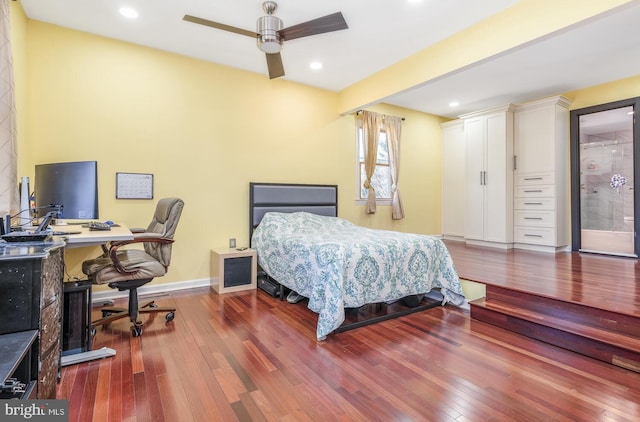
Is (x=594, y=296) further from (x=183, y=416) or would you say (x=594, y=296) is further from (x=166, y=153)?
(x=166, y=153)

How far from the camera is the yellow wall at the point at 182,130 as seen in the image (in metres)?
3.26

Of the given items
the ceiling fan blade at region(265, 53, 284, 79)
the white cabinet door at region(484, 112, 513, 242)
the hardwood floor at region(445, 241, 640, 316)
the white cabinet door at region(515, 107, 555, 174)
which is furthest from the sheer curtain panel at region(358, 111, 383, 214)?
the white cabinet door at region(515, 107, 555, 174)

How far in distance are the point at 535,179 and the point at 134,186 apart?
19.0 feet

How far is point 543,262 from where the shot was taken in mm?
4289

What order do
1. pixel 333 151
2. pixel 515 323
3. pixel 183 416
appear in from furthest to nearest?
1. pixel 333 151
2. pixel 515 323
3. pixel 183 416

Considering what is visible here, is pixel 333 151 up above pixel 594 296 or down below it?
above

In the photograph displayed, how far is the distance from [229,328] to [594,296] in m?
3.06

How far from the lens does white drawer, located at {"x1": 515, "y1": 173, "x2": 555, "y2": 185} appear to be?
199 inches

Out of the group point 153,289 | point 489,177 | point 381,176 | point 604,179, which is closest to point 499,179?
point 489,177

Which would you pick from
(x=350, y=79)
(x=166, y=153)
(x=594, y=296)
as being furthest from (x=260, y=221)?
(x=594, y=296)

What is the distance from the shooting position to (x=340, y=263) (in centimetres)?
261

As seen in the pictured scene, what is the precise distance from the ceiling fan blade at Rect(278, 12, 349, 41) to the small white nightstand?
2.37 metres

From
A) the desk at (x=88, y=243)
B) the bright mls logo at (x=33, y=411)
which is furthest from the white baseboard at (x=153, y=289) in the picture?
the bright mls logo at (x=33, y=411)

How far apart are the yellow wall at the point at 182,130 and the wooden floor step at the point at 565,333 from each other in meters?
2.74
